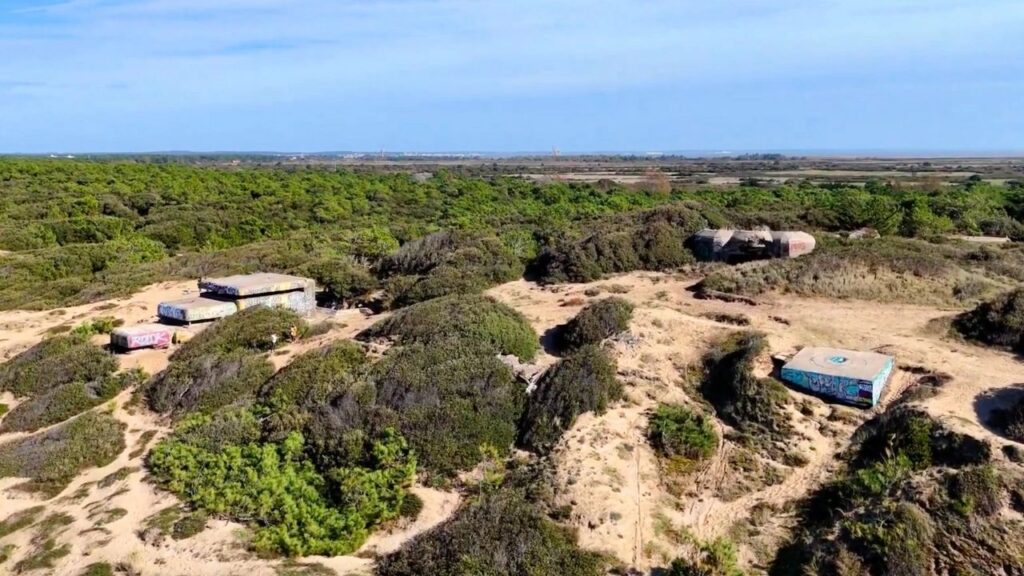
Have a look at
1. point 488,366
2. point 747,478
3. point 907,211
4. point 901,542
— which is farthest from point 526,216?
point 901,542

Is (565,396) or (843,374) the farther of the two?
(565,396)

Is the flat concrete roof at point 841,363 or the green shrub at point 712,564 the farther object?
the flat concrete roof at point 841,363

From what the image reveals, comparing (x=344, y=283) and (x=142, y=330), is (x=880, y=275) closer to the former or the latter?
(x=344, y=283)

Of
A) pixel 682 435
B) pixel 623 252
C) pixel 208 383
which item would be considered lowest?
pixel 208 383

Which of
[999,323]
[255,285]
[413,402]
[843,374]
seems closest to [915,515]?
[843,374]

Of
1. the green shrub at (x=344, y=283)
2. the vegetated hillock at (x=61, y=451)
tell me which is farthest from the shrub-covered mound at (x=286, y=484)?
the green shrub at (x=344, y=283)

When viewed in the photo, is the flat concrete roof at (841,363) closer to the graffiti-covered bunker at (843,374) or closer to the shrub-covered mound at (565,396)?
the graffiti-covered bunker at (843,374)

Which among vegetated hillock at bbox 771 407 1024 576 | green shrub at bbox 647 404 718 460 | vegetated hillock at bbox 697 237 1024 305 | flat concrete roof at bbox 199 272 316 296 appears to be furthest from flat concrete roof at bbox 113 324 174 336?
vegetated hillock at bbox 771 407 1024 576
